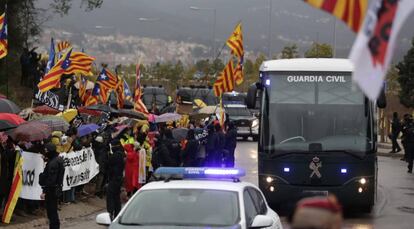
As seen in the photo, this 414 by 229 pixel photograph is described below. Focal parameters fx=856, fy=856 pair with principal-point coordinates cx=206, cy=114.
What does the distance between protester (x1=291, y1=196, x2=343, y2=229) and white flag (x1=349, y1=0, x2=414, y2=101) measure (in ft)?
2.01

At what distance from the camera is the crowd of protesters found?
531 inches

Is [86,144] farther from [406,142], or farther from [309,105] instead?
[406,142]

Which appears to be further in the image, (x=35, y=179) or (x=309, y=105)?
(x=309, y=105)

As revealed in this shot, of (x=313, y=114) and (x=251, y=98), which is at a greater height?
(x=251, y=98)

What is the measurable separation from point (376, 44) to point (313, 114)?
12447 millimetres

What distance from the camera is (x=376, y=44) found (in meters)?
4.48

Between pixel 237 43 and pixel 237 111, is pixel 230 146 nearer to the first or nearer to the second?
pixel 237 43

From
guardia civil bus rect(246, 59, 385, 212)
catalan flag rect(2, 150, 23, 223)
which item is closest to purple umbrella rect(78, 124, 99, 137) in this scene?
catalan flag rect(2, 150, 23, 223)

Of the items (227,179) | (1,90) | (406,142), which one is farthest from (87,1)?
(227,179)

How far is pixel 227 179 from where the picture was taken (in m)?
10.3

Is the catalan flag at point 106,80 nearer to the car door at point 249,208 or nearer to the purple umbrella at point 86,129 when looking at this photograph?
the purple umbrella at point 86,129

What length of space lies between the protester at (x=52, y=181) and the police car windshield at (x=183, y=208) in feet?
13.4

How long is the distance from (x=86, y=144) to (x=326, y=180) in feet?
18.1

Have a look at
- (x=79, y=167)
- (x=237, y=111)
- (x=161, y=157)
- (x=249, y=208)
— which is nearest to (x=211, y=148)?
(x=161, y=157)
